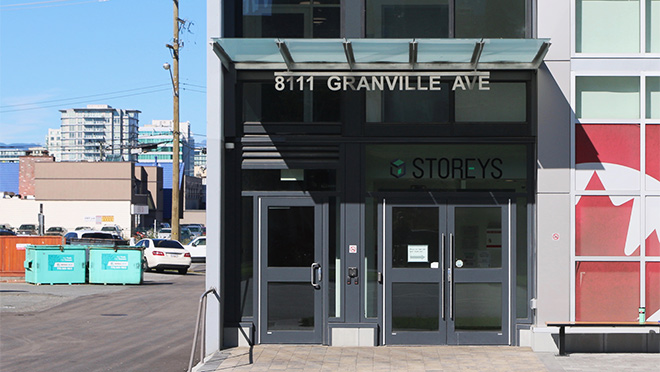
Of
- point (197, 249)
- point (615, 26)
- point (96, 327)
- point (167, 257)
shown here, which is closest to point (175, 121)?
point (167, 257)

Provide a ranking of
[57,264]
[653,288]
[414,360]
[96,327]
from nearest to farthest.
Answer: [414,360]
[653,288]
[96,327]
[57,264]

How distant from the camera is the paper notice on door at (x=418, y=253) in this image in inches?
505

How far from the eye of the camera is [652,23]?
1270cm

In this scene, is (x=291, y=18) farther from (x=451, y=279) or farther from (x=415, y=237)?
(x=451, y=279)

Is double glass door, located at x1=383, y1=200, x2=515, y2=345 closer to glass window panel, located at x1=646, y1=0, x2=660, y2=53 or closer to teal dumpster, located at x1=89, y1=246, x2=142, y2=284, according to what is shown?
glass window panel, located at x1=646, y1=0, x2=660, y2=53

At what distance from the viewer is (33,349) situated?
45.0 feet

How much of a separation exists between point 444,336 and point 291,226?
293cm

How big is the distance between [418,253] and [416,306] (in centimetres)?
82

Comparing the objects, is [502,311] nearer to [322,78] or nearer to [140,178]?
[322,78]

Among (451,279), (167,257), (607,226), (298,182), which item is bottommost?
(167,257)

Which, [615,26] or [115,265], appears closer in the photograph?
[615,26]

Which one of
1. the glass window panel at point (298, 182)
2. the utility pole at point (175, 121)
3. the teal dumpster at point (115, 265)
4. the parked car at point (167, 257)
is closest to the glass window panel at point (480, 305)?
the glass window panel at point (298, 182)

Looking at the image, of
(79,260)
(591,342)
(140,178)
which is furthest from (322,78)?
(140,178)

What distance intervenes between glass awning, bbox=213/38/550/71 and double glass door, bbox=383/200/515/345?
221cm
